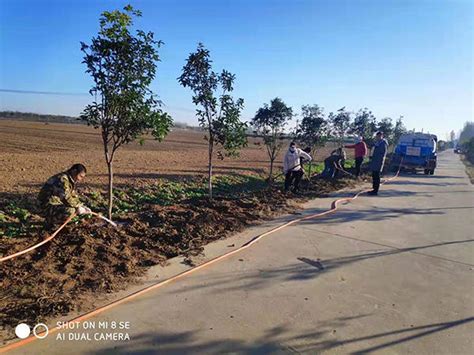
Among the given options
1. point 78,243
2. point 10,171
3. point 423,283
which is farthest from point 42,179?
point 423,283

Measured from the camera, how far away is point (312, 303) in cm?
402

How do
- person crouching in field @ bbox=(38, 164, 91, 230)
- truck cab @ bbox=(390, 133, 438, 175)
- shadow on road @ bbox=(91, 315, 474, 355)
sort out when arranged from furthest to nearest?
truck cab @ bbox=(390, 133, 438, 175) → person crouching in field @ bbox=(38, 164, 91, 230) → shadow on road @ bbox=(91, 315, 474, 355)

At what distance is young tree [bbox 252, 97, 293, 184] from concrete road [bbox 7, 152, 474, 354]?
6.64 meters

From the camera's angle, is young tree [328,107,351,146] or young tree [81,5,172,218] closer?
young tree [81,5,172,218]

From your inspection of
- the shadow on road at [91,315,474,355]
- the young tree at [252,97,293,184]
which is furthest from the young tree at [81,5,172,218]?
the young tree at [252,97,293,184]

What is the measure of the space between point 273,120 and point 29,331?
420 inches

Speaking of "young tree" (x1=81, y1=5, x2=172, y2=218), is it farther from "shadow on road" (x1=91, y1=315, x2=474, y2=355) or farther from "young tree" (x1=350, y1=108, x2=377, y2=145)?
"young tree" (x1=350, y1=108, x2=377, y2=145)

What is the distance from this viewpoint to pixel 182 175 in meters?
12.7

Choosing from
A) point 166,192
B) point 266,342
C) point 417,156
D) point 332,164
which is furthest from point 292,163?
point 417,156

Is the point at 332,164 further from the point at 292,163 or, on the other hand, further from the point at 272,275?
the point at 272,275

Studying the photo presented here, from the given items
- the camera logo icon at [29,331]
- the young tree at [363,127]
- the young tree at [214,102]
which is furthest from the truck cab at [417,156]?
the camera logo icon at [29,331]

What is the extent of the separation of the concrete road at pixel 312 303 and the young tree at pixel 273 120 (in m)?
6.64

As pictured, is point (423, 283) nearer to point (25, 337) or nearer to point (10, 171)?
point (25, 337)

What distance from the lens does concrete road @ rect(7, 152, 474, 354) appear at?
323cm
